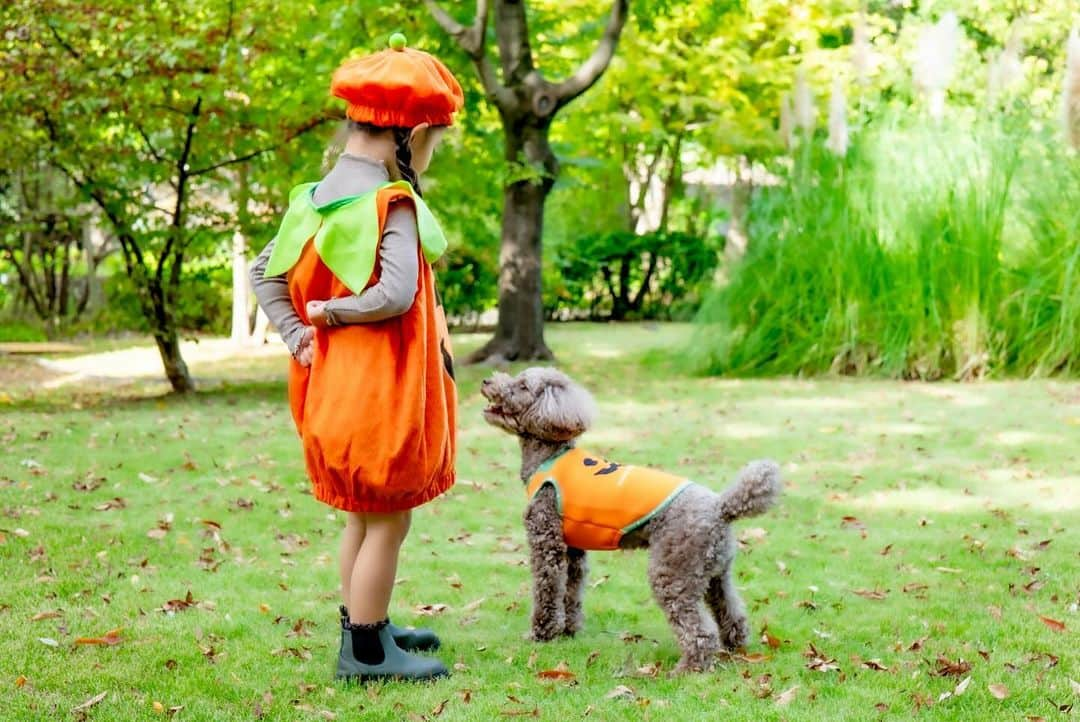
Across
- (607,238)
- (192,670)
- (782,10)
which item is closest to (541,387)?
(192,670)

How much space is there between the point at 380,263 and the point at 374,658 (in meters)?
1.14

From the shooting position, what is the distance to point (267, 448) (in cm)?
691

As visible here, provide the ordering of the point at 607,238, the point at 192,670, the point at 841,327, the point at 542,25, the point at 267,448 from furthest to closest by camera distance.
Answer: the point at 607,238, the point at 542,25, the point at 841,327, the point at 267,448, the point at 192,670

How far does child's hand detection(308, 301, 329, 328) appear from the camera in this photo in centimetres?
308

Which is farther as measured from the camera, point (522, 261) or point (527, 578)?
point (522, 261)

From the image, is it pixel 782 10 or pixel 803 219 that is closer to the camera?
pixel 803 219

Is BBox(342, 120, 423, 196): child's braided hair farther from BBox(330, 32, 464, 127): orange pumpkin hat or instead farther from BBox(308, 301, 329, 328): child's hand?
BBox(308, 301, 329, 328): child's hand

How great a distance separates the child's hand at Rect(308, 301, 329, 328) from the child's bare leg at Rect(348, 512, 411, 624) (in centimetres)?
57

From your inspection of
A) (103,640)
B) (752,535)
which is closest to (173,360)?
(752,535)

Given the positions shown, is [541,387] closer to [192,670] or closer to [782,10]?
[192,670]

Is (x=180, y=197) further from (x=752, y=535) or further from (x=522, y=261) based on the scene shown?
Answer: (x=752, y=535)

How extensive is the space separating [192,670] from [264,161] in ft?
20.1

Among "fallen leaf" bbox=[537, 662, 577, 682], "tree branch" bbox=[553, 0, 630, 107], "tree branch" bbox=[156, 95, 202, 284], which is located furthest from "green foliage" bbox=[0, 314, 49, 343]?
"fallen leaf" bbox=[537, 662, 577, 682]

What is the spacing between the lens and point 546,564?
12.0 feet
